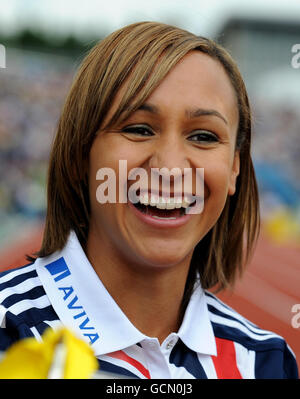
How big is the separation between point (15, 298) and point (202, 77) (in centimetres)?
65

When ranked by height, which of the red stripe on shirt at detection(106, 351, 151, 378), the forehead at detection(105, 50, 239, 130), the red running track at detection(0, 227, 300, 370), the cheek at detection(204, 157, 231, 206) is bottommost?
the red running track at detection(0, 227, 300, 370)

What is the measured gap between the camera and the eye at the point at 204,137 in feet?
3.93

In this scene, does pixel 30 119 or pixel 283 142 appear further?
pixel 283 142

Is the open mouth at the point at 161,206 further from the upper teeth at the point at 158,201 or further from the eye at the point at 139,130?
the eye at the point at 139,130

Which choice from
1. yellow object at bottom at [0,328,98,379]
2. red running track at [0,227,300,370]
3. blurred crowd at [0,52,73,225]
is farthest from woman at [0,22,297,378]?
blurred crowd at [0,52,73,225]

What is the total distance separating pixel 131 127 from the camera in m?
1.18

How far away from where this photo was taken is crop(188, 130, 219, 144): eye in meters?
1.20

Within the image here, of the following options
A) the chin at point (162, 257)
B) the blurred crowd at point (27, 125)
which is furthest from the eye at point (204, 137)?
the blurred crowd at point (27, 125)

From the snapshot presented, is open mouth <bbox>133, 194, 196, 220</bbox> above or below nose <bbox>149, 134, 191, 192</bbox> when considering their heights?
below

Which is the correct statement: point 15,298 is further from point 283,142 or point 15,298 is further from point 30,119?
point 283,142

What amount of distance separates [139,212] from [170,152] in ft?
0.50

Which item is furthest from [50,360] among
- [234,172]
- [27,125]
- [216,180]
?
[27,125]

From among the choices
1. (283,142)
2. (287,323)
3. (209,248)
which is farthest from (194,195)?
(283,142)

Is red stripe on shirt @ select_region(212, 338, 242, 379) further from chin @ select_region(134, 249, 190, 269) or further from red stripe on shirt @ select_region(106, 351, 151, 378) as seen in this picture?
chin @ select_region(134, 249, 190, 269)
